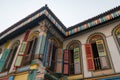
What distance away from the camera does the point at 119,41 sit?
8.22m

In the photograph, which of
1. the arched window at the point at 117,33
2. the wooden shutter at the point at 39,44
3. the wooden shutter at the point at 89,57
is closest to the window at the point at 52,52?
the wooden shutter at the point at 39,44

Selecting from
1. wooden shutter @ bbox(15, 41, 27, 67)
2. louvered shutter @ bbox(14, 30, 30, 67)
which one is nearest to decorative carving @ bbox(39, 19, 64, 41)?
louvered shutter @ bbox(14, 30, 30, 67)

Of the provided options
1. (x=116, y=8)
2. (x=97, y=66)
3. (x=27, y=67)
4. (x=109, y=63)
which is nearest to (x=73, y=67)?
(x=97, y=66)

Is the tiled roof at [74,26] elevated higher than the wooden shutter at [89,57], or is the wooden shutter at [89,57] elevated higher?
the tiled roof at [74,26]

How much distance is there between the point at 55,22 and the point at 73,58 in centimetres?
304

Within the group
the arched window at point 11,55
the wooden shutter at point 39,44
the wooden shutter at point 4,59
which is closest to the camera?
the wooden shutter at point 39,44

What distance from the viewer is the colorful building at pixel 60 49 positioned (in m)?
7.60

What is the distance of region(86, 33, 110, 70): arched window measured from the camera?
8.01 metres

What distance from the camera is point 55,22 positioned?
1009cm

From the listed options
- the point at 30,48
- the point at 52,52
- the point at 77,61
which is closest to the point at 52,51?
the point at 52,52

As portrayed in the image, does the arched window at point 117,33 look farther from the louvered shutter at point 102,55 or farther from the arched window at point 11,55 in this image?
the arched window at point 11,55

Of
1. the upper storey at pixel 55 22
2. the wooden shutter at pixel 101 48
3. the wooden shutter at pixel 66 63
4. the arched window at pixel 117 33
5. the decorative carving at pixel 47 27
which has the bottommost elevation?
the wooden shutter at pixel 66 63

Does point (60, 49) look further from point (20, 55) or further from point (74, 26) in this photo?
point (20, 55)

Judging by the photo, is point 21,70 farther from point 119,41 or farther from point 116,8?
point 116,8
